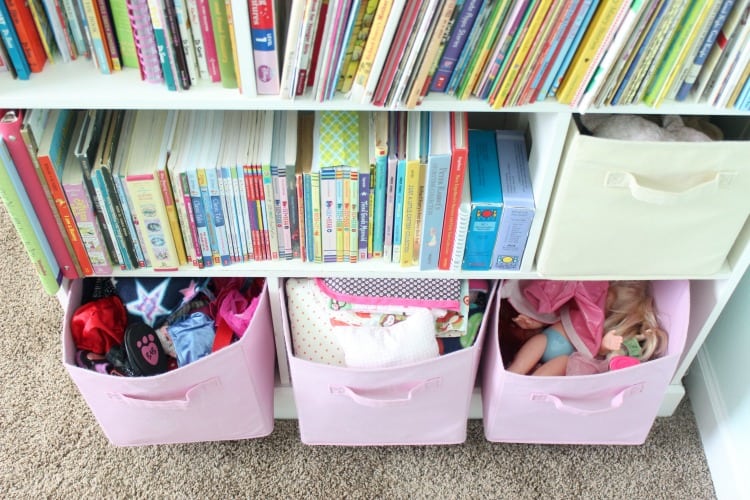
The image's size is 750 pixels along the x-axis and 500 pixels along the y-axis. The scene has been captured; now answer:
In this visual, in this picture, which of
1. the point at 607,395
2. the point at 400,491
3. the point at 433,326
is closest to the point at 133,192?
the point at 433,326

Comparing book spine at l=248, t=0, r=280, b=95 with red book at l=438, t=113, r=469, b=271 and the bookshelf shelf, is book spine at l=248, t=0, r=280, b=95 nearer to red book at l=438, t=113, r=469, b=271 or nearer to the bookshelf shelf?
the bookshelf shelf

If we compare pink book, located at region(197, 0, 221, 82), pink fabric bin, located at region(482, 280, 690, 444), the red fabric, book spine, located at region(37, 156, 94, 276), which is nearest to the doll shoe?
the red fabric

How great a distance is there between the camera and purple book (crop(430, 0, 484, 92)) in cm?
98

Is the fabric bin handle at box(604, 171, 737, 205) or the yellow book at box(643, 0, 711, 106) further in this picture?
the fabric bin handle at box(604, 171, 737, 205)

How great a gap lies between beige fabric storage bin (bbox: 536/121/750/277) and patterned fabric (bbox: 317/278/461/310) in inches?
7.2

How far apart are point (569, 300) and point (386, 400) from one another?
0.45m

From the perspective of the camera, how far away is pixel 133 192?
1203mm

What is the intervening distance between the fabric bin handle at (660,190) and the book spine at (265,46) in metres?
0.54

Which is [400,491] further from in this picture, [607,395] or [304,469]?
[607,395]

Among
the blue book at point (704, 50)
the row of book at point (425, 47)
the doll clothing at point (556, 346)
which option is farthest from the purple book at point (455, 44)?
the doll clothing at point (556, 346)

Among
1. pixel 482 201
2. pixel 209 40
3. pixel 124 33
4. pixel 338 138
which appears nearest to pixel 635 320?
pixel 482 201

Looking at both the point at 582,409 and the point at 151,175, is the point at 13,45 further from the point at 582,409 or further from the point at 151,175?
the point at 582,409

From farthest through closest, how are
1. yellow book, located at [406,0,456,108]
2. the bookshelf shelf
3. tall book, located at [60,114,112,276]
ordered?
tall book, located at [60,114,112,276], the bookshelf shelf, yellow book, located at [406,0,456,108]

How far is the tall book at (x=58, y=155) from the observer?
1143 millimetres
